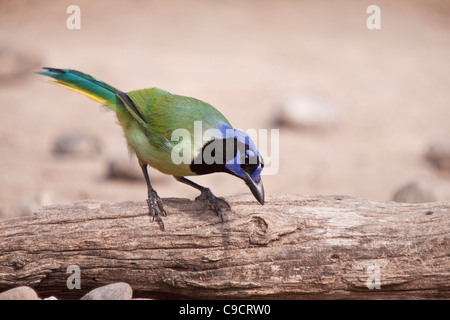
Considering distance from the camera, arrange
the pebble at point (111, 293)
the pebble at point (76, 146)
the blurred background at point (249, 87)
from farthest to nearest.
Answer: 1. the pebble at point (76, 146)
2. the blurred background at point (249, 87)
3. the pebble at point (111, 293)

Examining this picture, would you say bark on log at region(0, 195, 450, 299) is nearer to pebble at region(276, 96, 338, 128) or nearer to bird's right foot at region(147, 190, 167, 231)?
bird's right foot at region(147, 190, 167, 231)

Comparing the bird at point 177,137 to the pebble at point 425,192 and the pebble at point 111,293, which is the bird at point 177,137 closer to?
the pebble at point 111,293

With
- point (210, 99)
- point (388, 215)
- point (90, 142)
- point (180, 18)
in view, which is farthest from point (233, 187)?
point (180, 18)

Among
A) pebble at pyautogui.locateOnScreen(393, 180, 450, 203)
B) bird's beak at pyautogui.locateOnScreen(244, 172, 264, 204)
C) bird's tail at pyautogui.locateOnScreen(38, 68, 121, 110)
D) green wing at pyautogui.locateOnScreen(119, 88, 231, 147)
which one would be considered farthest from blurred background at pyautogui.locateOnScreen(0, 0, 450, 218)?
bird's beak at pyautogui.locateOnScreen(244, 172, 264, 204)

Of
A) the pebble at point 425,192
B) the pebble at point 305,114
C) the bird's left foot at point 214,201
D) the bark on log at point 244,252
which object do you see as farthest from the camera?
the pebble at point 305,114

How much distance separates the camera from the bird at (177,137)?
3.75 metres

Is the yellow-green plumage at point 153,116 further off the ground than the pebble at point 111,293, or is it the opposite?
the yellow-green plumage at point 153,116

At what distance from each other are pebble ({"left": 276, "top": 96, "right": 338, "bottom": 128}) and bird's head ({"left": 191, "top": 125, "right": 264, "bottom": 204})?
5414 millimetres

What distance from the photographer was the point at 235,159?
147 inches

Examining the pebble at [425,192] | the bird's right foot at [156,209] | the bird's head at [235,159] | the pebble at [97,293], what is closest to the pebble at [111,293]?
the pebble at [97,293]

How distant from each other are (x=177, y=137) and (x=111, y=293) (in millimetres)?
1239

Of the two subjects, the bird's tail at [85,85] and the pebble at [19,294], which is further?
the bird's tail at [85,85]

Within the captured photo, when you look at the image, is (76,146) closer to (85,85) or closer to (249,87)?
(85,85)

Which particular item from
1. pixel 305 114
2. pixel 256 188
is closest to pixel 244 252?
pixel 256 188
